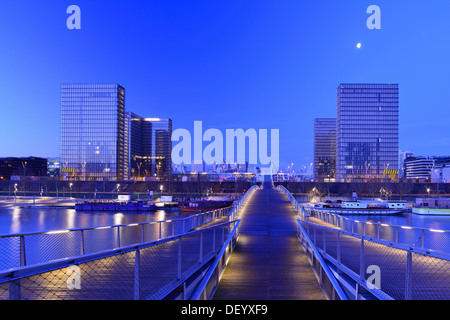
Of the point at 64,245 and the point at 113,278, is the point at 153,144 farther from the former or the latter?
the point at 113,278

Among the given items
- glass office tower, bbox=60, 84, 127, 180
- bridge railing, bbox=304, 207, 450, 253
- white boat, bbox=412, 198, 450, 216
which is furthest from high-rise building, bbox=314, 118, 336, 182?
bridge railing, bbox=304, 207, 450, 253

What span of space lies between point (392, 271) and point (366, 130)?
125645 millimetres

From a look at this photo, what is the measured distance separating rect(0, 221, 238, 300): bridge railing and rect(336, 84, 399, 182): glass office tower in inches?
4797

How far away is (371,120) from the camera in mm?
122062

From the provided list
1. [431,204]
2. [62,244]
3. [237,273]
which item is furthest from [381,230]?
[431,204]

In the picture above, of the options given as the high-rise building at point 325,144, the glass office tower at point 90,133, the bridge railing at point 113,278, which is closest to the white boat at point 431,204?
the bridge railing at point 113,278

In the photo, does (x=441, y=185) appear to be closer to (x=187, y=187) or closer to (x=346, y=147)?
(x=346, y=147)

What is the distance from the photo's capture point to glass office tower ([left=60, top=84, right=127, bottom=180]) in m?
119

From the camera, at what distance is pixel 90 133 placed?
121 metres

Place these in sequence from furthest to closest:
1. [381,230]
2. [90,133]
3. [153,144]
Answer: [153,144]
[90,133]
[381,230]

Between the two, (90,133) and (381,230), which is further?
(90,133)

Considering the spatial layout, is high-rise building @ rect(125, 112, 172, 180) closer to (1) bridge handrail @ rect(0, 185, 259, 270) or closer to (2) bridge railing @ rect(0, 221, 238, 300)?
(1) bridge handrail @ rect(0, 185, 259, 270)
